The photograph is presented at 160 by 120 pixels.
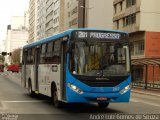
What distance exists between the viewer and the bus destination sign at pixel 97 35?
47.3 feet

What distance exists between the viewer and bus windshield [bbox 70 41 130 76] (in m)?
14.0

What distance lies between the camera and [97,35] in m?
14.5

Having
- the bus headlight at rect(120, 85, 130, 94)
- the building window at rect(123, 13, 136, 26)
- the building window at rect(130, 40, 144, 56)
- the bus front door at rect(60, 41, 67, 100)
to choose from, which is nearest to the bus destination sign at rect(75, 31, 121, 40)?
the bus front door at rect(60, 41, 67, 100)

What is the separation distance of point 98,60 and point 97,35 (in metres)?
0.92

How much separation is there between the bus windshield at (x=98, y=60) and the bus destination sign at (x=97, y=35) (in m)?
0.21

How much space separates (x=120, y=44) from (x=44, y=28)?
14491cm

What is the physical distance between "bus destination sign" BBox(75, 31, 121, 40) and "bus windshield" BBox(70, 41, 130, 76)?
8.2 inches

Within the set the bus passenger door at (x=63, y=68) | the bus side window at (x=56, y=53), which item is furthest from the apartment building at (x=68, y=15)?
Answer: the bus passenger door at (x=63, y=68)

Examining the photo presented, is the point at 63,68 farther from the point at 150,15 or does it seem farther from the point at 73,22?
the point at 73,22

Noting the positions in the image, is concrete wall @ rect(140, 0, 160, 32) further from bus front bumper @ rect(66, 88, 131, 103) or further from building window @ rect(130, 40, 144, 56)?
bus front bumper @ rect(66, 88, 131, 103)

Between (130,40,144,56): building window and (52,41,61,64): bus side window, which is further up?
(130,40,144,56): building window

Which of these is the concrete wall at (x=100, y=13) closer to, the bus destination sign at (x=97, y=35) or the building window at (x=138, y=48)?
the building window at (x=138, y=48)

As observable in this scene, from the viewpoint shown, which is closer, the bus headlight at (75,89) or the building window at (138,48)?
the bus headlight at (75,89)

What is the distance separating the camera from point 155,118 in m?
13.2
